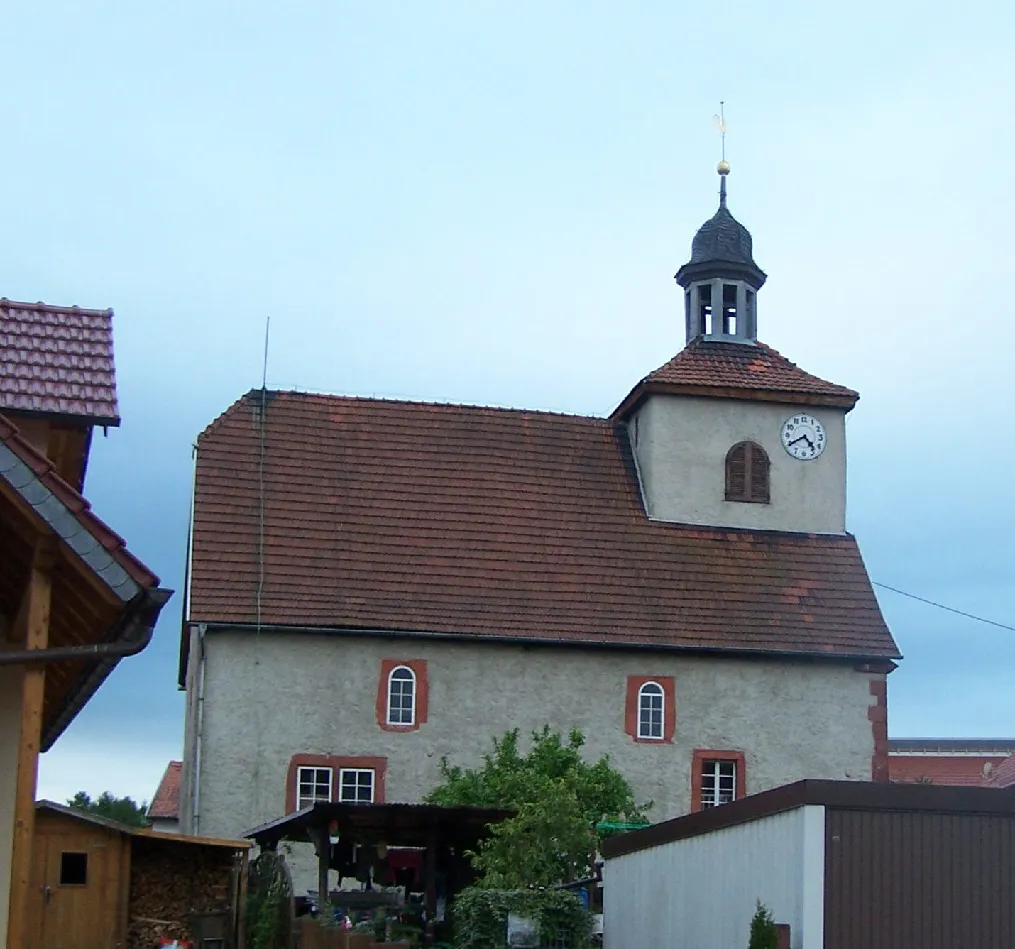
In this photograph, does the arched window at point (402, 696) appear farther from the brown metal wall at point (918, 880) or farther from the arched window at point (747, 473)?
the brown metal wall at point (918, 880)

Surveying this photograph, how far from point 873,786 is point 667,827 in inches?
219

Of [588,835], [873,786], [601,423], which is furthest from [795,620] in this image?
[873,786]

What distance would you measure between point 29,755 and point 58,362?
6129mm

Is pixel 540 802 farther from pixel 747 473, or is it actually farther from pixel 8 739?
pixel 8 739

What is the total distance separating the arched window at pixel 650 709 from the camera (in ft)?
105

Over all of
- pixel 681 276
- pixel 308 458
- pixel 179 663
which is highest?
pixel 681 276

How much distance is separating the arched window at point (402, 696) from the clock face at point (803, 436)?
9.34 metres

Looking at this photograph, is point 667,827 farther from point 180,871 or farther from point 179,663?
point 179,663

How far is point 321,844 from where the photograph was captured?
22.7m

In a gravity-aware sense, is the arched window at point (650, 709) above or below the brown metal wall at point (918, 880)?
above

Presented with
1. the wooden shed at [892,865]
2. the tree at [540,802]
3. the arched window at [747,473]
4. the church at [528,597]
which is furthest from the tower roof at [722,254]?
the wooden shed at [892,865]

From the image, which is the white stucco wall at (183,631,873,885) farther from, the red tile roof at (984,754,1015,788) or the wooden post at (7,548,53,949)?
the wooden post at (7,548,53,949)

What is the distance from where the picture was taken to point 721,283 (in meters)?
38.8

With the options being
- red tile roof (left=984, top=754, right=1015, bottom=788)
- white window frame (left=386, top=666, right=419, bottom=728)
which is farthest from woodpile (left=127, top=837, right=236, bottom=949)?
red tile roof (left=984, top=754, right=1015, bottom=788)
